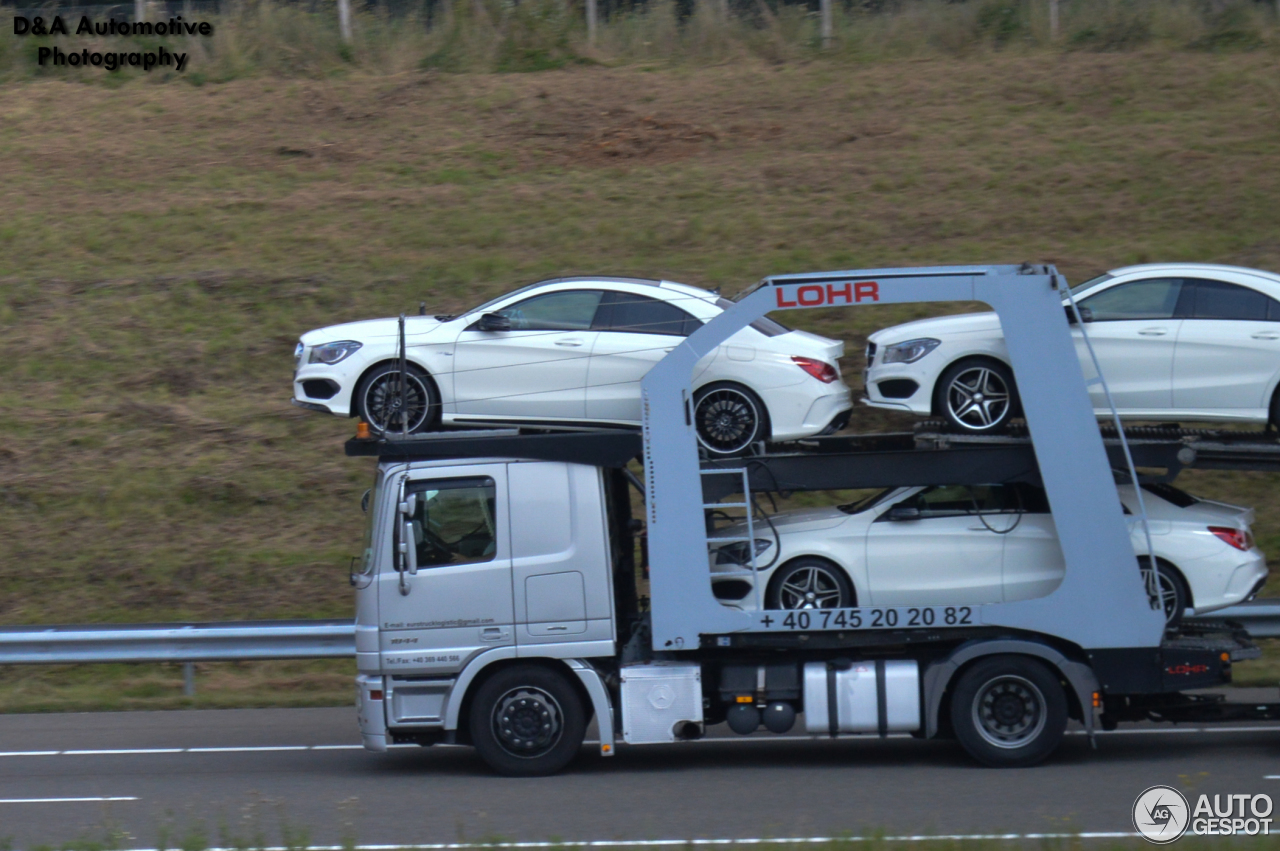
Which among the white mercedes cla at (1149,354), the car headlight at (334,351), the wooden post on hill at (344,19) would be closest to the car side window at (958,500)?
the white mercedes cla at (1149,354)

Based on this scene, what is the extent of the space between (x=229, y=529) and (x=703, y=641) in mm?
7466

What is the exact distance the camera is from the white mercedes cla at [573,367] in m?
9.59

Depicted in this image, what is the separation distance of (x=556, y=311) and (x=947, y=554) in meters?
3.69

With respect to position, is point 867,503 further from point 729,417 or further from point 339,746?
point 339,746

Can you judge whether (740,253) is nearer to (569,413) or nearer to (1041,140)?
(1041,140)

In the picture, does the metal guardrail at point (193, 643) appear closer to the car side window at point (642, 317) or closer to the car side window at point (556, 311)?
the car side window at point (556, 311)

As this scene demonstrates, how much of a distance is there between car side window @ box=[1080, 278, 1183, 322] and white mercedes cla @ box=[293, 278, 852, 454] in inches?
76.6

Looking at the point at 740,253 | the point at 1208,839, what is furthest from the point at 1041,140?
the point at 1208,839

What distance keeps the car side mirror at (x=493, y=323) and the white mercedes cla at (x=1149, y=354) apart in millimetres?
2989

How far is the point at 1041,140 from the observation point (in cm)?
2141

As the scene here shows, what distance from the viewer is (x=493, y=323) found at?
33.4 ft

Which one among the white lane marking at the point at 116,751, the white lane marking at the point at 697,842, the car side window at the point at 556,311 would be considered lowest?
the white lane marking at the point at 116,751

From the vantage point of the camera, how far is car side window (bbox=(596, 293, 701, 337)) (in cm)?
1020

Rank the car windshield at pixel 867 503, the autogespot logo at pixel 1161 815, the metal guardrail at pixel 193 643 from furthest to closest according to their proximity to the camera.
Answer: the metal guardrail at pixel 193 643 → the car windshield at pixel 867 503 → the autogespot logo at pixel 1161 815
